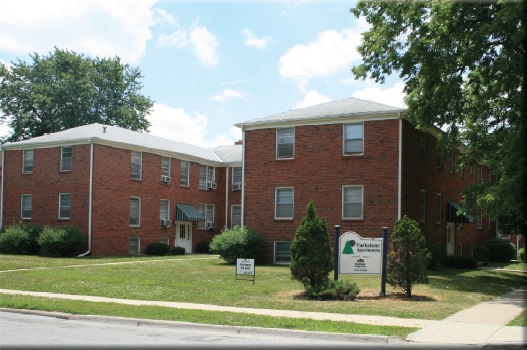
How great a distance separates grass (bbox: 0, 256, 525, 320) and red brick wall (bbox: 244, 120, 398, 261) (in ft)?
14.9

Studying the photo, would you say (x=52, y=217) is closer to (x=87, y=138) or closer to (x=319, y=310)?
(x=87, y=138)

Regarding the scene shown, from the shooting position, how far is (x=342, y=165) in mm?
27078

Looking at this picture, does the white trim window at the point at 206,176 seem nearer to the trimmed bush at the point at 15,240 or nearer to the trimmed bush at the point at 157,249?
the trimmed bush at the point at 157,249

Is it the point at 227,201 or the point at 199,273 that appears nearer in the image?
the point at 199,273

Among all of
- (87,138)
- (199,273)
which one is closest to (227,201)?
(87,138)

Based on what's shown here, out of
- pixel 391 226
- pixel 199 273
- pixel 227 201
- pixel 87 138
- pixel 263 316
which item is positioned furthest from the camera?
pixel 227 201

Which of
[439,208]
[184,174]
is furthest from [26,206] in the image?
[439,208]

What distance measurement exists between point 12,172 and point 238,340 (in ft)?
99.0

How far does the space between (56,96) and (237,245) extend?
107 ft

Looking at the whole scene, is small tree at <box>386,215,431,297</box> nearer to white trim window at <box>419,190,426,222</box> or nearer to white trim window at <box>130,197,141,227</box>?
white trim window at <box>419,190,426,222</box>

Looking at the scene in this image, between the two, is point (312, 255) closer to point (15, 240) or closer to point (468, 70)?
point (468, 70)

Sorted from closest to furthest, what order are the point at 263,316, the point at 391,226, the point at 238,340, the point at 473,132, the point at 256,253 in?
1. the point at 238,340
2. the point at 263,316
3. the point at 473,132
4. the point at 391,226
5. the point at 256,253

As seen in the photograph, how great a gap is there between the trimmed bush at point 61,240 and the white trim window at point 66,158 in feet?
12.5

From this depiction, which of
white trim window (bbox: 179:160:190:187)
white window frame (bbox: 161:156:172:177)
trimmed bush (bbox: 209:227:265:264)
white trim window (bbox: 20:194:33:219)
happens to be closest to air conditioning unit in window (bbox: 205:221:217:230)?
white trim window (bbox: 179:160:190:187)
